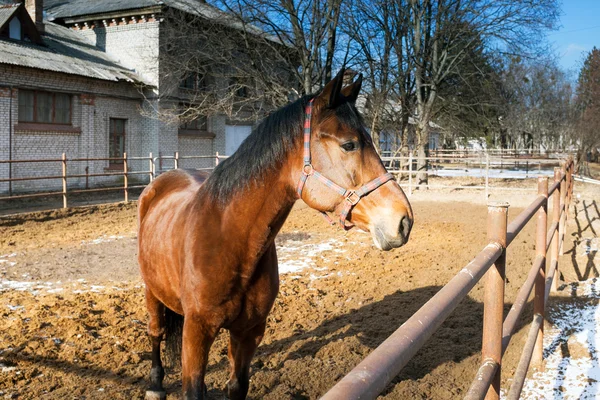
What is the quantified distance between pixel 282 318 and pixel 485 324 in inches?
124

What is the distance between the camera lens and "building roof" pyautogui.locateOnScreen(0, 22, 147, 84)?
15739 millimetres

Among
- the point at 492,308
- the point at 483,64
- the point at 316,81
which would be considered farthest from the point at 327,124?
the point at 483,64

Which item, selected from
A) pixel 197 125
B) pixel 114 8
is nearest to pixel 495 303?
pixel 197 125

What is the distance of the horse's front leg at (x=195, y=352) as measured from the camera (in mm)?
2480

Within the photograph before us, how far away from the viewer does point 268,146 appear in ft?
7.50

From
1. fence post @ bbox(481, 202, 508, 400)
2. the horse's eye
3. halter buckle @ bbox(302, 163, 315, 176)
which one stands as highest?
the horse's eye

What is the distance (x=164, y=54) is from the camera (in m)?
18.9

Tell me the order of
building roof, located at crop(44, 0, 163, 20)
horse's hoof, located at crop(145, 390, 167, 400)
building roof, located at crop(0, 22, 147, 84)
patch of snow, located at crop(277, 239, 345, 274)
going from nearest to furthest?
horse's hoof, located at crop(145, 390, 167, 400)
patch of snow, located at crop(277, 239, 345, 274)
building roof, located at crop(0, 22, 147, 84)
building roof, located at crop(44, 0, 163, 20)

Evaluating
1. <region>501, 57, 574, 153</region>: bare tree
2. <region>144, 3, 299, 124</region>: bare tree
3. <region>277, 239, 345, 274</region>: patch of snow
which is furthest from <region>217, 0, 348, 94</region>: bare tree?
<region>501, 57, 574, 153</region>: bare tree

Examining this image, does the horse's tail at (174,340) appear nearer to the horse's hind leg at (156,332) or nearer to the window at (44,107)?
the horse's hind leg at (156,332)

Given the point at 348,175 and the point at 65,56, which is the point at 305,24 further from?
the point at 348,175

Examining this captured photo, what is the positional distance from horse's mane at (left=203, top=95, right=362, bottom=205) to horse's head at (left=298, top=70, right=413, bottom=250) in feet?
0.17

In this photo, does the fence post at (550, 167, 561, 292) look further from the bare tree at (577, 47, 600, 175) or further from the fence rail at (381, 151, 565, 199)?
the bare tree at (577, 47, 600, 175)

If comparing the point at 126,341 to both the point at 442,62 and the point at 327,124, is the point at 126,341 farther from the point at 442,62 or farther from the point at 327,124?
the point at 442,62
